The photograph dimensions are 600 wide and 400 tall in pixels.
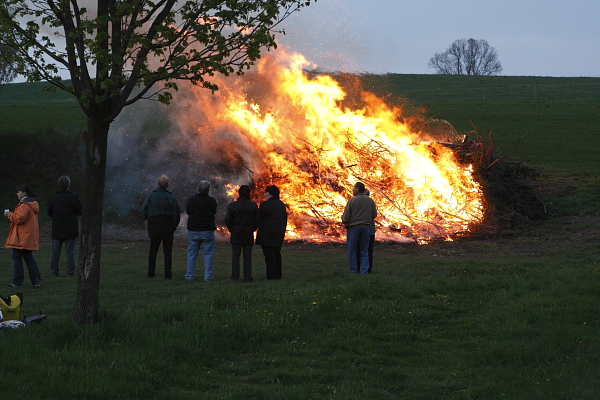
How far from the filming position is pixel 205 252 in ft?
39.5

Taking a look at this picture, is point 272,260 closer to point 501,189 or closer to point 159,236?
point 159,236

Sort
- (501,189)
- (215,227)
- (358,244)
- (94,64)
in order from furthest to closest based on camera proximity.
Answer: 1. (501,189)
2. (358,244)
3. (215,227)
4. (94,64)

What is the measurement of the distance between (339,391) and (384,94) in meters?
16.6

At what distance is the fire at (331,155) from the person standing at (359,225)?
5.79 metres

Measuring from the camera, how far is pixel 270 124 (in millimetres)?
20312

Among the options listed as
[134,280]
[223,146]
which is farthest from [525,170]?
[134,280]

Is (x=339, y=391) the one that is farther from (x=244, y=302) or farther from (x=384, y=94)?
(x=384, y=94)

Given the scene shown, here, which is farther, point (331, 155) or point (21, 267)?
point (331, 155)

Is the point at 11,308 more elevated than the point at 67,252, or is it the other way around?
the point at 67,252

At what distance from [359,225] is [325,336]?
5295mm

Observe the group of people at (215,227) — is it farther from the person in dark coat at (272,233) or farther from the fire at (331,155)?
the fire at (331,155)

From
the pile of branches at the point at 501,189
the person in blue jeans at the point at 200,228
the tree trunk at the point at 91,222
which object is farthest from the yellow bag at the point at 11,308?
the pile of branches at the point at 501,189

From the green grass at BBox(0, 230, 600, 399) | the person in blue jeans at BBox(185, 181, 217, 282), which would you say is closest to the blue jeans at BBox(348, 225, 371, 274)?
the green grass at BBox(0, 230, 600, 399)

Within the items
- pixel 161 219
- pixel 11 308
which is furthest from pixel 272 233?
pixel 11 308
